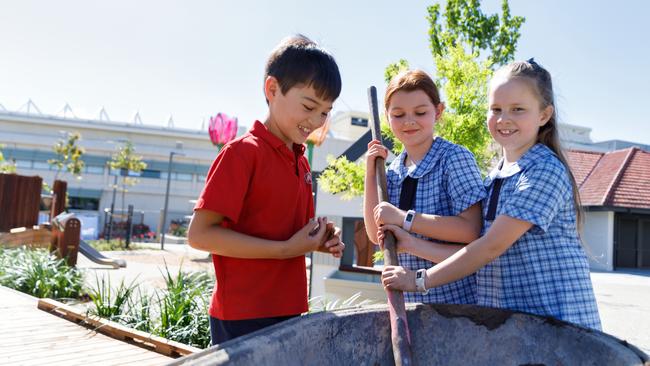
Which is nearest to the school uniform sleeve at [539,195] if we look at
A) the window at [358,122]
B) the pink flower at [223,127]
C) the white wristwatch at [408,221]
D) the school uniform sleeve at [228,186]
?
the white wristwatch at [408,221]

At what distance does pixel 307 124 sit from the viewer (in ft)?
5.27

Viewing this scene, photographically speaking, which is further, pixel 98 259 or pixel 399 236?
pixel 98 259

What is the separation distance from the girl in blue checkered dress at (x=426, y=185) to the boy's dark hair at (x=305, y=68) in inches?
12.2

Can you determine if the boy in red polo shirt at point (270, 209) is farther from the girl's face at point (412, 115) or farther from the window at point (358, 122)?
the window at point (358, 122)

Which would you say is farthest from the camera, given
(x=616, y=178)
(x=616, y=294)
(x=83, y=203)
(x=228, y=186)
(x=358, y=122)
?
(x=83, y=203)

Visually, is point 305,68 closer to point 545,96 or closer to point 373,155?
point 373,155

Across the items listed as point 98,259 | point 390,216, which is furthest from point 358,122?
point 390,216

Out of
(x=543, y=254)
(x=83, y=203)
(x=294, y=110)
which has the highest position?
(x=294, y=110)

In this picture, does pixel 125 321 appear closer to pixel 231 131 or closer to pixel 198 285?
pixel 198 285

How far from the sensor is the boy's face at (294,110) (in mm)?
1565

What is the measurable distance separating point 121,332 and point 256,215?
314cm

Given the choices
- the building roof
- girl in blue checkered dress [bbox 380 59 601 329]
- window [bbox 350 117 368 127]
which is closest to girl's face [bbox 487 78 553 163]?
girl in blue checkered dress [bbox 380 59 601 329]

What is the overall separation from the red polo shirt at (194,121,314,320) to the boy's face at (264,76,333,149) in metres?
0.05

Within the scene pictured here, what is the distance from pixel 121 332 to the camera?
4.08 metres
